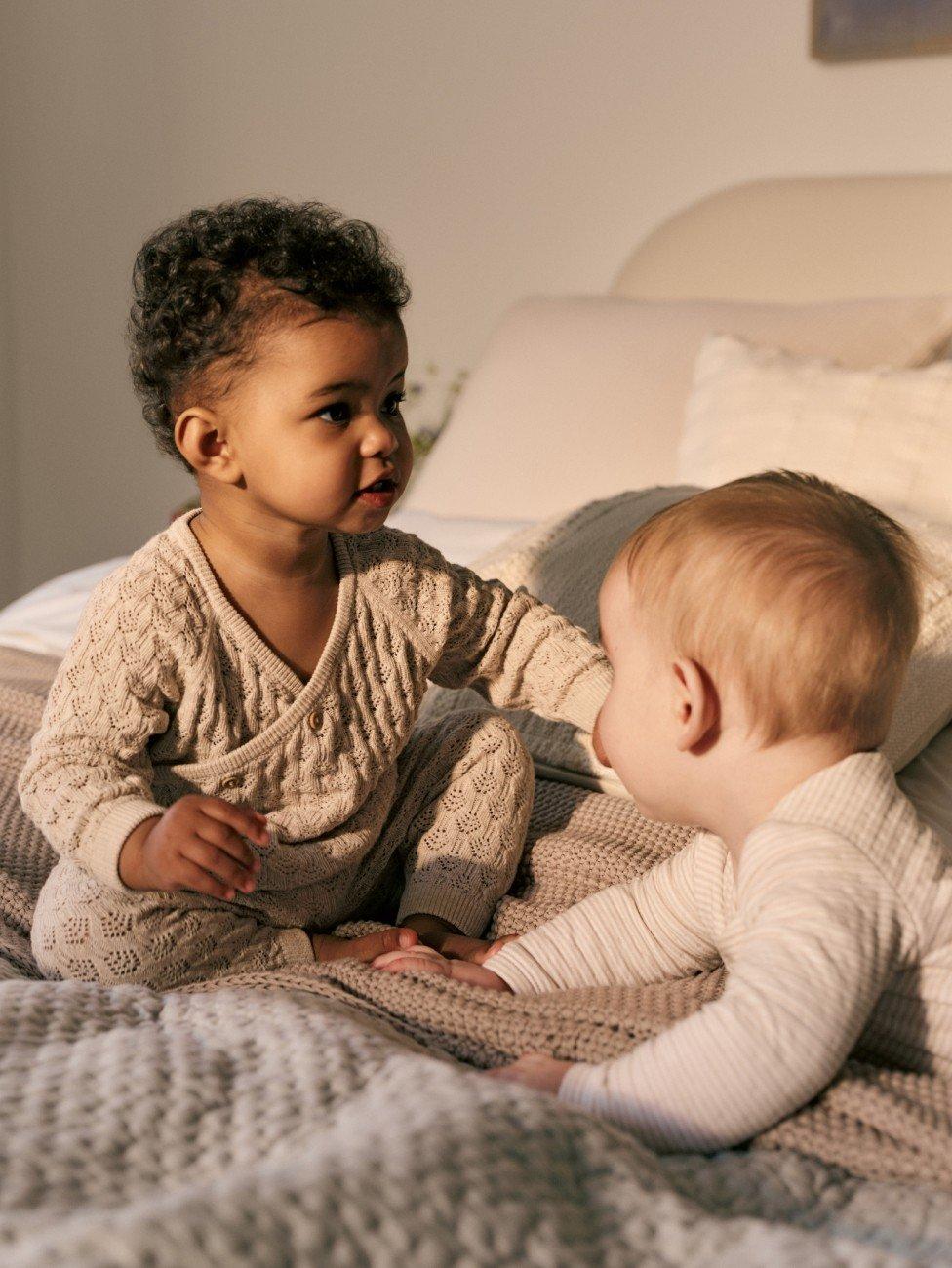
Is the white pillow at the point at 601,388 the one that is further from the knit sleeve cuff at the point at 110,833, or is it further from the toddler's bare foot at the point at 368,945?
the knit sleeve cuff at the point at 110,833

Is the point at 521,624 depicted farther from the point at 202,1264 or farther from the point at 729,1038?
the point at 202,1264

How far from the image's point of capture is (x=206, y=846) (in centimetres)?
90

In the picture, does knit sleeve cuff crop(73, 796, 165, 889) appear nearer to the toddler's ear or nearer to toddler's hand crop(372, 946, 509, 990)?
toddler's hand crop(372, 946, 509, 990)

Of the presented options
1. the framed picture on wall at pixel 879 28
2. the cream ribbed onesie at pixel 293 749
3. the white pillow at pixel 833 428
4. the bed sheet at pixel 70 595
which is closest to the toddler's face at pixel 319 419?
the cream ribbed onesie at pixel 293 749

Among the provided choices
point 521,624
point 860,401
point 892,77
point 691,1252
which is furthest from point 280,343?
point 892,77

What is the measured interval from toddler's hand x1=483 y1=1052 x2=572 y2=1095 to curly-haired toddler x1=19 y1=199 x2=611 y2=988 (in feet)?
0.89

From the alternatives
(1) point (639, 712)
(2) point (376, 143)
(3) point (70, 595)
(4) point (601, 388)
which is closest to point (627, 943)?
(1) point (639, 712)

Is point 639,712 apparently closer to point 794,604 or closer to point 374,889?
point 794,604

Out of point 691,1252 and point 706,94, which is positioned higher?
point 706,94

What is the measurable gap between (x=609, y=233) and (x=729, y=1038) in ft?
7.34

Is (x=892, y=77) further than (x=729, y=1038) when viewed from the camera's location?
Yes

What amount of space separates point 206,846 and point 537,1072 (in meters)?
0.27

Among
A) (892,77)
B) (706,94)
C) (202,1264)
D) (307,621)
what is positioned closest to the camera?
(202,1264)

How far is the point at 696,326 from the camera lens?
7.04 feet
